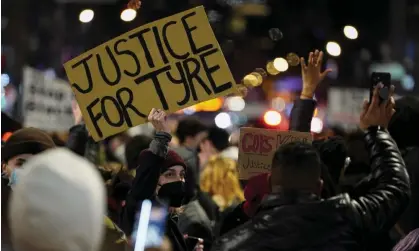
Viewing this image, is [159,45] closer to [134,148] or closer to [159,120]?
[159,120]

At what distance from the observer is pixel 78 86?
6.24 metres

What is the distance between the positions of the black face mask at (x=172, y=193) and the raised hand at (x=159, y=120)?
39cm

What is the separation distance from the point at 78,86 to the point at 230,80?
2.89 ft

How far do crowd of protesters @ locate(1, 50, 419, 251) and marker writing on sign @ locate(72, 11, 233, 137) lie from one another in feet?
0.76

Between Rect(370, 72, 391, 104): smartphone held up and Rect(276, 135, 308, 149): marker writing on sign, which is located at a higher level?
Rect(370, 72, 391, 104): smartphone held up

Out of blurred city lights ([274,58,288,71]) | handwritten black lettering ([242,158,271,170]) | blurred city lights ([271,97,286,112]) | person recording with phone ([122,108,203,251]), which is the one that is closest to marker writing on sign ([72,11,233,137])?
person recording with phone ([122,108,203,251])

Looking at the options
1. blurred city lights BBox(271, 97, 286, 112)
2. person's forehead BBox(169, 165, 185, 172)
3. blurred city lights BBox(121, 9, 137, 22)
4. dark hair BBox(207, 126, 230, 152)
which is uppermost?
blurred city lights BBox(121, 9, 137, 22)

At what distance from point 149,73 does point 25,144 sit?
2.68ft

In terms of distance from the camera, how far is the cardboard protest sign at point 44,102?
434 inches

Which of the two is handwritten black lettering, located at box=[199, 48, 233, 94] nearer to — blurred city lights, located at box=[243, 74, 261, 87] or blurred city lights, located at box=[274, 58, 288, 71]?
blurred city lights, located at box=[243, 74, 261, 87]

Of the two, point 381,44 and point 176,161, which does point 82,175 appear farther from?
A: point 381,44

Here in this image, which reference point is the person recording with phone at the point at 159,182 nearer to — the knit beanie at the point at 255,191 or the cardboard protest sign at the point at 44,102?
the knit beanie at the point at 255,191

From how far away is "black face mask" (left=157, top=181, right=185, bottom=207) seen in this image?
6027 millimetres

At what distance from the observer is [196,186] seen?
8.33m
